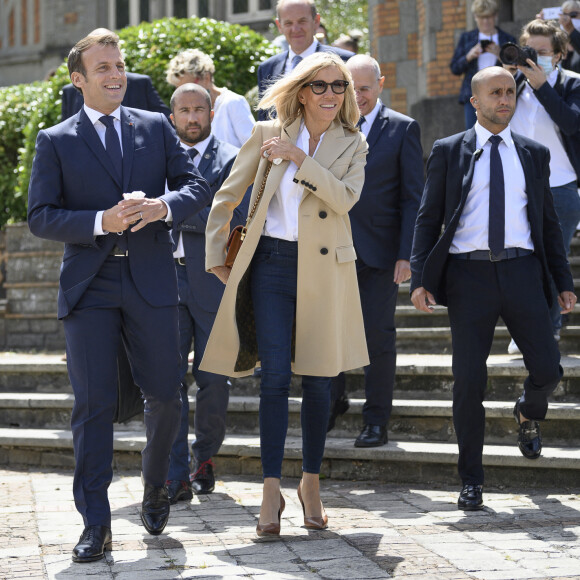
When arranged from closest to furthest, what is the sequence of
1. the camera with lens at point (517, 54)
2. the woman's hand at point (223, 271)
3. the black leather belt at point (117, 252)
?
1. the black leather belt at point (117, 252)
2. the woman's hand at point (223, 271)
3. the camera with lens at point (517, 54)

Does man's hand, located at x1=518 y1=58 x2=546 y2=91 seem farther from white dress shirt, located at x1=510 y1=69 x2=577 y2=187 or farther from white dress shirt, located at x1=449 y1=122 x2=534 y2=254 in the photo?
white dress shirt, located at x1=449 y1=122 x2=534 y2=254

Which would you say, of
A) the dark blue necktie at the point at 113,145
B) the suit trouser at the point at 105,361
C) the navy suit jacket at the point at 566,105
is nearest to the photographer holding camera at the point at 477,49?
the navy suit jacket at the point at 566,105

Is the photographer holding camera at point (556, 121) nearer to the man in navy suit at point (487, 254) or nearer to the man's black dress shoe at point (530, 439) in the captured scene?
the man's black dress shoe at point (530, 439)

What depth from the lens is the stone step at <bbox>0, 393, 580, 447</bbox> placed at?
21.1 feet

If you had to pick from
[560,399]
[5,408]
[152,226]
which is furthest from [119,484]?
[560,399]

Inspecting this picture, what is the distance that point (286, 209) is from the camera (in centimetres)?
508

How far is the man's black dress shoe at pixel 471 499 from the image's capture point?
5.52 m

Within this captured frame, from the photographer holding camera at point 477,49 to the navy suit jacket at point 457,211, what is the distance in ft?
16.9

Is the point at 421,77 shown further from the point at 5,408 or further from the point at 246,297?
the point at 246,297

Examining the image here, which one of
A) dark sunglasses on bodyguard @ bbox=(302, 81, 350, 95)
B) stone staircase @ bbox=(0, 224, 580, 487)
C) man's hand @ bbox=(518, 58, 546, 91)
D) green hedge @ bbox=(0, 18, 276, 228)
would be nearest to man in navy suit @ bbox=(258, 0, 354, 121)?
man's hand @ bbox=(518, 58, 546, 91)

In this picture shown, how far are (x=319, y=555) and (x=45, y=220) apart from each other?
1845mm

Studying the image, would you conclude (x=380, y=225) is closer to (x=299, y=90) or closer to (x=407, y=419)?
(x=407, y=419)

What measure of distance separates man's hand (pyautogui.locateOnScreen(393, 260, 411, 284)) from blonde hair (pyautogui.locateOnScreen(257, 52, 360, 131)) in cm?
134

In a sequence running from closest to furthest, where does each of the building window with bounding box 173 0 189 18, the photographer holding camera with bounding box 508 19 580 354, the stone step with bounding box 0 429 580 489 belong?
the stone step with bounding box 0 429 580 489
the photographer holding camera with bounding box 508 19 580 354
the building window with bounding box 173 0 189 18
